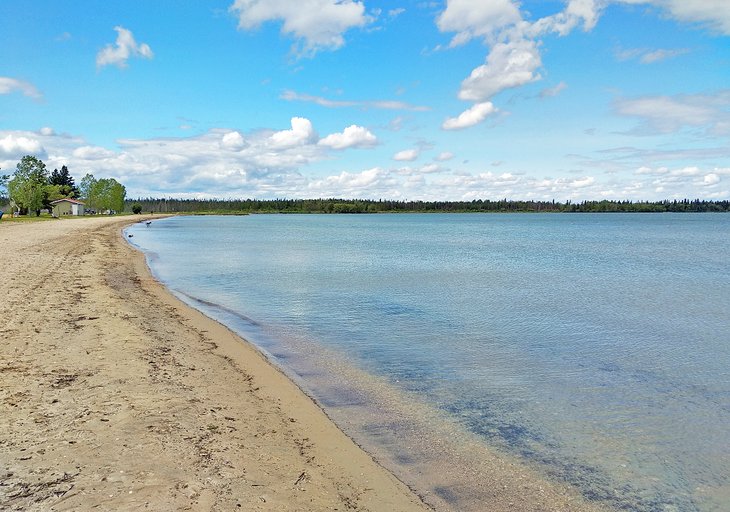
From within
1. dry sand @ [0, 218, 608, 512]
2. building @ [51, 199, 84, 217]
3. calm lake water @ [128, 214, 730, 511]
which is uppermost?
building @ [51, 199, 84, 217]

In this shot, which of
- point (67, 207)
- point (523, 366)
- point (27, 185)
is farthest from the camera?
point (67, 207)

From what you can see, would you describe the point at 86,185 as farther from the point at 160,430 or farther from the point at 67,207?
the point at 160,430

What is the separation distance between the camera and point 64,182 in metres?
139

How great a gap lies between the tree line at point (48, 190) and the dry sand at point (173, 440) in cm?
8626

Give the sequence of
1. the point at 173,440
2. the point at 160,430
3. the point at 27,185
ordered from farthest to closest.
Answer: the point at 27,185 → the point at 160,430 → the point at 173,440

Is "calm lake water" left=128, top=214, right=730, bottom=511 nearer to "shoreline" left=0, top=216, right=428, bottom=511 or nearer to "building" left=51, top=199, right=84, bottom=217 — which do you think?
"shoreline" left=0, top=216, right=428, bottom=511

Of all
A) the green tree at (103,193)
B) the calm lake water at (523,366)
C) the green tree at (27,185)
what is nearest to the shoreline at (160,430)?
the calm lake water at (523,366)

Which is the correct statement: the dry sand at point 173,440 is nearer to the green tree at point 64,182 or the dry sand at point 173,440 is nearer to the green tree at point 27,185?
the green tree at point 27,185

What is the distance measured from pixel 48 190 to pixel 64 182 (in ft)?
132

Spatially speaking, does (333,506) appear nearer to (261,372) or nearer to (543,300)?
(261,372)

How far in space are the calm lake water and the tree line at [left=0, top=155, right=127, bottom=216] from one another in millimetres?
71728

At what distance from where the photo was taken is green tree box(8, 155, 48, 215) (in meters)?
82.4

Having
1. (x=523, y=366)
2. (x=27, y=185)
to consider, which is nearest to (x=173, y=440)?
(x=523, y=366)

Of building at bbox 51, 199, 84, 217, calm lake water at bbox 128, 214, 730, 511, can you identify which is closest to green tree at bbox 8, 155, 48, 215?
building at bbox 51, 199, 84, 217
